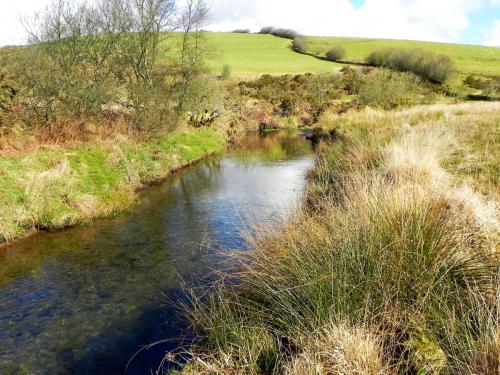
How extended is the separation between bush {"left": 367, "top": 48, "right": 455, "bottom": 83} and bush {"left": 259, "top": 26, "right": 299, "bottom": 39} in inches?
1769

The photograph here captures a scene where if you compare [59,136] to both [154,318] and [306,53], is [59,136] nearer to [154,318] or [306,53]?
[154,318]

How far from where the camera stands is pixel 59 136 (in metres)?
17.9

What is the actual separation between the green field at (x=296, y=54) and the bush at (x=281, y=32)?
5141mm

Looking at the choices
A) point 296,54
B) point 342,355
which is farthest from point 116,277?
point 296,54

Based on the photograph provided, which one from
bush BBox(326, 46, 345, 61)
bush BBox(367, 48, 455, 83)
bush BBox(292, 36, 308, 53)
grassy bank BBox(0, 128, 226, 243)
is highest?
bush BBox(292, 36, 308, 53)

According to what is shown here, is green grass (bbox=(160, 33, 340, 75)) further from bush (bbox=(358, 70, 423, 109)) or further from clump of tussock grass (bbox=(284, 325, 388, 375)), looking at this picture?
clump of tussock grass (bbox=(284, 325, 388, 375))

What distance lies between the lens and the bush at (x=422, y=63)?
204ft

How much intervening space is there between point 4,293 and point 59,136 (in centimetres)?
1068

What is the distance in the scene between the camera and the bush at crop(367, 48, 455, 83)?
62.1m

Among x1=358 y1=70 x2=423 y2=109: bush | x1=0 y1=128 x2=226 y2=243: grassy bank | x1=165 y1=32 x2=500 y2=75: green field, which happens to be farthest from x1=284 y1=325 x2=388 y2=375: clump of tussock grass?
x1=165 y1=32 x2=500 y2=75: green field

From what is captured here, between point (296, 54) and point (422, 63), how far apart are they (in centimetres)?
2858

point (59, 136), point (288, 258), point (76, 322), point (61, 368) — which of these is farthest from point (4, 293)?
point (59, 136)

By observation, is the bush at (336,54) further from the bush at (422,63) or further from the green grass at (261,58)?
the bush at (422,63)

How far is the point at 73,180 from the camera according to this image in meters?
14.7
